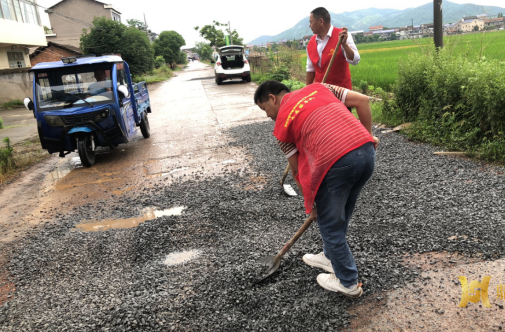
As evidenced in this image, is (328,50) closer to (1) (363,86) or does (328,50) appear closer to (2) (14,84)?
(1) (363,86)

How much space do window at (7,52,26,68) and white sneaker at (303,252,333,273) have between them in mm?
26095

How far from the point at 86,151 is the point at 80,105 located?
86 cm

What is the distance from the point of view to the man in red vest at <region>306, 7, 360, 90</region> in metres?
4.62

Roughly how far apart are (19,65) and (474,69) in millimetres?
26655

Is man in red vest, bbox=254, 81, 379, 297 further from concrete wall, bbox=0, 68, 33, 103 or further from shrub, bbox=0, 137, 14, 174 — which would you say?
concrete wall, bbox=0, 68, 33, 103

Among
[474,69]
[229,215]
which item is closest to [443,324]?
[229,215]

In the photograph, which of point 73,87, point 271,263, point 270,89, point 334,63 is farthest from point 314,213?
point 73,87

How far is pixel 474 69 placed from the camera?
18.2 feet

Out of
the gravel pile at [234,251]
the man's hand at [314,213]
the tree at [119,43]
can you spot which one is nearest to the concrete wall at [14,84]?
the tree at [119,43]

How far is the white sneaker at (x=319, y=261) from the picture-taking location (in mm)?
3000

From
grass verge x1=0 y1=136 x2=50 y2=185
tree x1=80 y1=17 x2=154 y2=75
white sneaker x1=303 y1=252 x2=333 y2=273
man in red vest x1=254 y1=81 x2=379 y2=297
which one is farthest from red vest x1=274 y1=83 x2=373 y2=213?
tree x1=80 y1=17 x2=154 y2=75

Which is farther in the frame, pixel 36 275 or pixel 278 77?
pixel 278 77

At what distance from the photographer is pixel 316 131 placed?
7.63ft

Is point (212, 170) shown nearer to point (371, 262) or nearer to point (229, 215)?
point (229, 215)
